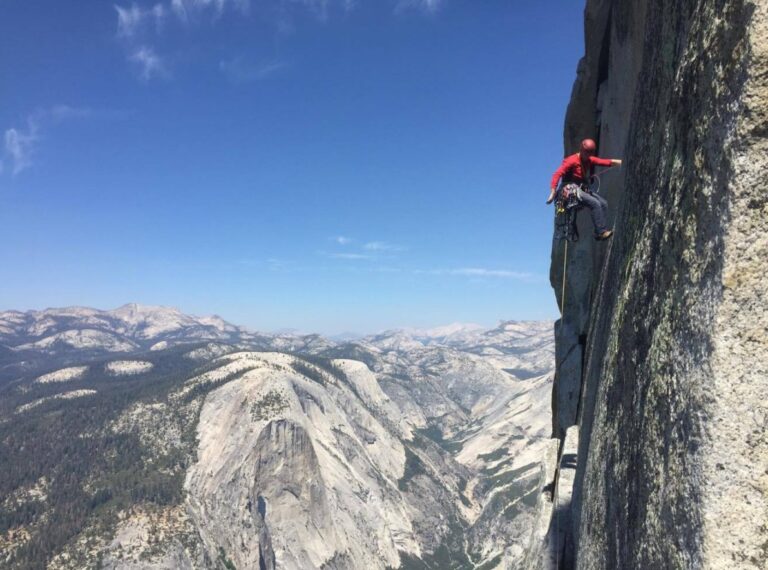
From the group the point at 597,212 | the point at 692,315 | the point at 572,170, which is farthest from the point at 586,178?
the point at 692,315

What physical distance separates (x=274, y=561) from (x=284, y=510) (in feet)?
58.2

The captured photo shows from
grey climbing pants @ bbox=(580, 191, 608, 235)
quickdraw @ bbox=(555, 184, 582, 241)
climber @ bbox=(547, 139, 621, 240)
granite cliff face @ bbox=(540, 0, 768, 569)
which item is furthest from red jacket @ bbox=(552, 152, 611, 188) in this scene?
granite cliff face @ bbox=(540, 0, 768, 569)

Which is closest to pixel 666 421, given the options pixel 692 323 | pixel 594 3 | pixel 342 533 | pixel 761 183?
pixel 692 323

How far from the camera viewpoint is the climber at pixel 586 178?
12.1 m

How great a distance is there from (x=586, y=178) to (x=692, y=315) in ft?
34.7

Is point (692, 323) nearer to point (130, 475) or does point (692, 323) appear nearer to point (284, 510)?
point (284, 510)

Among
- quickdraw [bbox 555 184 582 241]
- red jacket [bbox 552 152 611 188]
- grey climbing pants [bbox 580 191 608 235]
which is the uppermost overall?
red jacket [bbox 552 152 611 188]

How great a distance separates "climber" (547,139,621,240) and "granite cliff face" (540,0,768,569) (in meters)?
5.93

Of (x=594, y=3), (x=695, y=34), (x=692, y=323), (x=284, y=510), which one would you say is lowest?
(x=284, y=510)

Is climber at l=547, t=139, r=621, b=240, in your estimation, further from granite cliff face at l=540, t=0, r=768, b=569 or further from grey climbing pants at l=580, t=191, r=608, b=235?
granite cliff face at l=540, t=0, r=768, b=569

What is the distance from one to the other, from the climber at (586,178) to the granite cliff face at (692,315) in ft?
19.5

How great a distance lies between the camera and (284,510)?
177 metres

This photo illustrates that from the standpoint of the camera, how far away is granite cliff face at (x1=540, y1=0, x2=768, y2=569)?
10.7ft

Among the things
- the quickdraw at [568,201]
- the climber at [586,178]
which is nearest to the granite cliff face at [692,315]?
the climber at [586,178]
